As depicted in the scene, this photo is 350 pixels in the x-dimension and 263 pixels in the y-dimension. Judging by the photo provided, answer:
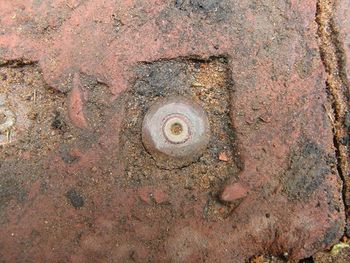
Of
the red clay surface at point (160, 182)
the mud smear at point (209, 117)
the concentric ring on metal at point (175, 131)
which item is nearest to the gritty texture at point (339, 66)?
the red clay surface at point (160, 182)

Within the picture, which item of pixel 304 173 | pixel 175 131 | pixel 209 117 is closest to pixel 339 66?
pixel 304 173

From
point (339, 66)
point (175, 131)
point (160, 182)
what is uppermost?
point (339, 66)

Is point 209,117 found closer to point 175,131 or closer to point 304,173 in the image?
point 175,131

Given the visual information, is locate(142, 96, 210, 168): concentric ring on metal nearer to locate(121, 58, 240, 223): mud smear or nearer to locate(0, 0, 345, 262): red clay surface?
locate(121, 58, 240, 223): mud smear

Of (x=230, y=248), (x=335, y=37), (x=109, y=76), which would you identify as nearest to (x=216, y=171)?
(x=230, y=248)

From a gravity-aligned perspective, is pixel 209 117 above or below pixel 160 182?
above

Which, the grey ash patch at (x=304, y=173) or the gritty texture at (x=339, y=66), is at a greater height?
the gritty texture at (x=339, y=66)

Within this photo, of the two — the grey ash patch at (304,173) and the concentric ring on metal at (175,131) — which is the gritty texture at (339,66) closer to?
the grey ash patch at (304,173)
